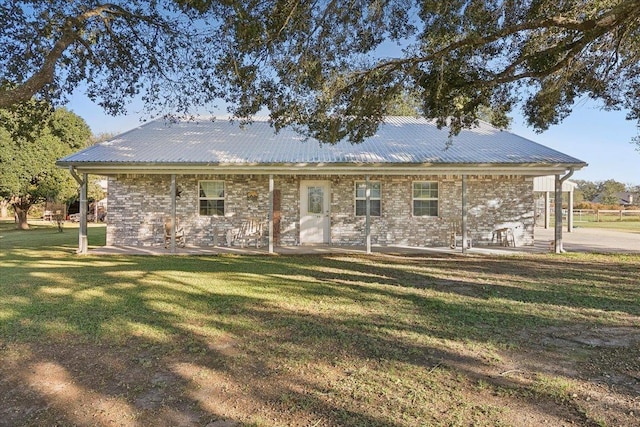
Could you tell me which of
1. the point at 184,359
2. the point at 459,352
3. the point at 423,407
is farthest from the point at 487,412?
the point at 184,359

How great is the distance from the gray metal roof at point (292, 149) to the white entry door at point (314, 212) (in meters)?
1.26

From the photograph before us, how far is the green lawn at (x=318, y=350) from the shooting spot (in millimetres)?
2939

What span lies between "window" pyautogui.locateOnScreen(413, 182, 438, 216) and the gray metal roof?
4.04 ft

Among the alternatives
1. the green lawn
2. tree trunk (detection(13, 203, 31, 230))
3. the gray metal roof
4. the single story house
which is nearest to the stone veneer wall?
the single story house

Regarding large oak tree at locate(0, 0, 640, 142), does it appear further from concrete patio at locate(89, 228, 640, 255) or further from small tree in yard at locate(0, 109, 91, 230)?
small tree in yard at locate(0, 109, 91, 230)

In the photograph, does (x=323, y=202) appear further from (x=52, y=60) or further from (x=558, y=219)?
(x=52, y=60)

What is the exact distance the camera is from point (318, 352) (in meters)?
4.04

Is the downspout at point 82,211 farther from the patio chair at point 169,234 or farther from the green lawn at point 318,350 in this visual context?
the green lawn at point 318,350

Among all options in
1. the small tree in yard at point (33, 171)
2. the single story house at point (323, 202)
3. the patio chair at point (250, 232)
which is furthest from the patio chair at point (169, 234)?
the small tree in yard at point (33, 171)

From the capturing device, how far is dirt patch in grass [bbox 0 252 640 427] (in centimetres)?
292

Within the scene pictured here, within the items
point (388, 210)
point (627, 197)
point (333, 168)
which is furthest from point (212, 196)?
point (627, 197)

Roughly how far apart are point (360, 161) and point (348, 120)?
3.25 meters

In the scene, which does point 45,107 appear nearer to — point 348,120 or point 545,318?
point 348,120

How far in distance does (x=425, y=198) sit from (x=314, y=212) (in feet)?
12.1
